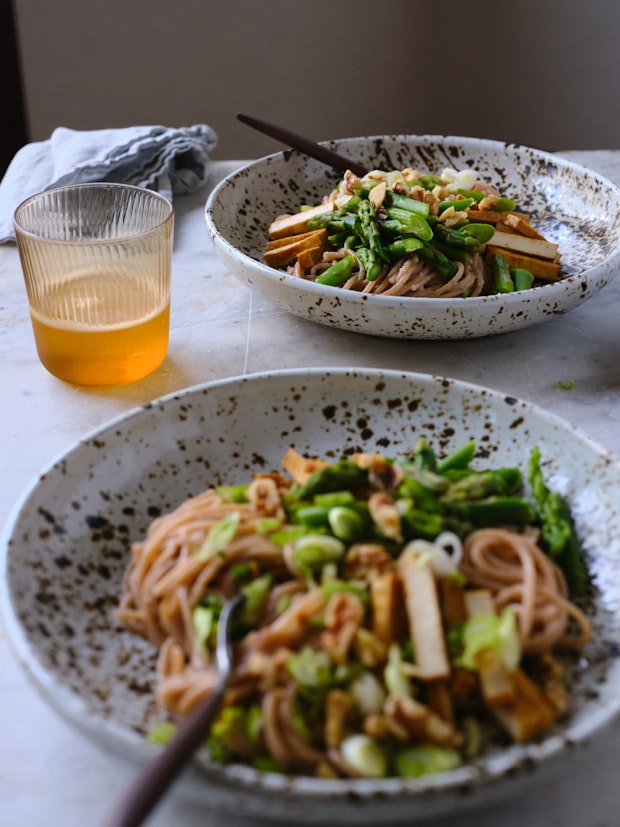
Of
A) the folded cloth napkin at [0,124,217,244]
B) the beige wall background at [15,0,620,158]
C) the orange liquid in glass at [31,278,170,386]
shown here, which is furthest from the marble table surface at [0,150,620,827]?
the beige wall background at [15,0,620,158]

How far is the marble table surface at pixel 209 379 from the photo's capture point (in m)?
1.05

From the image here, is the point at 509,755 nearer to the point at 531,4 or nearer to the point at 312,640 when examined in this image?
the point at 312,640

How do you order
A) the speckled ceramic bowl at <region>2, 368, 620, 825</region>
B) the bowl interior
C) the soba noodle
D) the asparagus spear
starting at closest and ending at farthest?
the speckled ceramic bowl at <region>2, 368, 620, 825</region> < the soba noodle < the asparagus spear < the bowl interior

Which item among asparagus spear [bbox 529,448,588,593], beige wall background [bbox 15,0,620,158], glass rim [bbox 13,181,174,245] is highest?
glass rim [bbox 13,181,174,245]

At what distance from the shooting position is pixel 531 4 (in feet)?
16.0

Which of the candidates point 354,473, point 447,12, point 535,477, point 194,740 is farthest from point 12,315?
point 447,12

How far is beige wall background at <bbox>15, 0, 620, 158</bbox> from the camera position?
472cm

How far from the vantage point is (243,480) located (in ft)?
5.05

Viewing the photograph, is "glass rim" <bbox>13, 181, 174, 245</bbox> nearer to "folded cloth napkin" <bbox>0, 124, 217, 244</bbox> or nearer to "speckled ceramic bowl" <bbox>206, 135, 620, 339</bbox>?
"speckled ceramic bowl" <bbox>206, 135, 620, 339</bbox>

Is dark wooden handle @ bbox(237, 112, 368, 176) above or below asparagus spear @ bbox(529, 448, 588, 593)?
above

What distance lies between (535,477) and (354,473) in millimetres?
298

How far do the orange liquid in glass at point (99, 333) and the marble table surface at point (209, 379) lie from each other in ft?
0.16

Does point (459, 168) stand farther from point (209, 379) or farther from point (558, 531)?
point (558, 531)

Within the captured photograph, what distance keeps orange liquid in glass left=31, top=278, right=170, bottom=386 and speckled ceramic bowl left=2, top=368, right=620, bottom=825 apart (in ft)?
1.24
